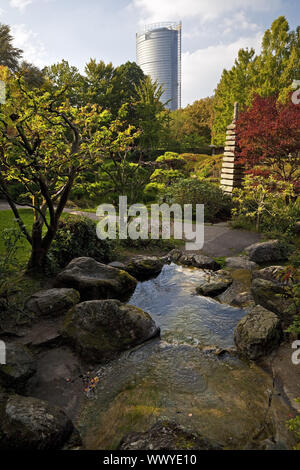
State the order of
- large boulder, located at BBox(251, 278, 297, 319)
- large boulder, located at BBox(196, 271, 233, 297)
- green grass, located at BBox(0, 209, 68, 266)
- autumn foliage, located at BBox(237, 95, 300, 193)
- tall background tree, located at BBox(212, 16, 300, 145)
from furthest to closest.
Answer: tall background tree, located at BBox(212, 16, 300, 145), autumn foliage, located at BBox(237, 95, 300, 193), green grass, located at BBox(0, 209, 68, 266), large boulder, located at BBox(196, 271, 233, 297), large boulder, located at BBox(251, 278, 297, 319)

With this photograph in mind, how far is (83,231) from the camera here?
6.70m

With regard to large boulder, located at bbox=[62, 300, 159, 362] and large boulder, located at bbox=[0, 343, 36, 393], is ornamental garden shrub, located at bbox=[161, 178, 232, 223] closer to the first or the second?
large boulder, located at bbox=[62, 300, 159, 362]

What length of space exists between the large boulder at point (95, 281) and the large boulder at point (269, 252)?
321 cm

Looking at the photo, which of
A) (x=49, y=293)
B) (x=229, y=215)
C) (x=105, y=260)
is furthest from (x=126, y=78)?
(x=49, y=293)

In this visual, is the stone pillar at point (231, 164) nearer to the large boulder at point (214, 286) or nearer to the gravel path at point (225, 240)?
the gravel path at point (225, 240)

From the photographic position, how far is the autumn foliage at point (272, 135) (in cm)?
938

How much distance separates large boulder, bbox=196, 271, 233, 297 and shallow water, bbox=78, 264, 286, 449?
36.4 inches

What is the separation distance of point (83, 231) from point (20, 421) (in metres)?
4.58

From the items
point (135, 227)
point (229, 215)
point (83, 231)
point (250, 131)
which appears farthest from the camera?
point (229, 215)

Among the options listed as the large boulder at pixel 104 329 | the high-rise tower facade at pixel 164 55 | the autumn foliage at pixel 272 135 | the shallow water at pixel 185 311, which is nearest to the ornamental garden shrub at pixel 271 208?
the autumn foliage at pixel 272 135

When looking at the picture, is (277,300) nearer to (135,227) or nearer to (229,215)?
(135,227)

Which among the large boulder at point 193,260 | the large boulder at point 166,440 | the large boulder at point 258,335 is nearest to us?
the large boulder at point 166,440

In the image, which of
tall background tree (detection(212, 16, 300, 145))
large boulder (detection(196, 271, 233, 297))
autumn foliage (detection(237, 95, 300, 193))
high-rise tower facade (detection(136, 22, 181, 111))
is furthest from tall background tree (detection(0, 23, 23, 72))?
high-rise tower facade (detection(136, 22, 181, 111))

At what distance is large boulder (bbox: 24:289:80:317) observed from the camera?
15.0 ft
